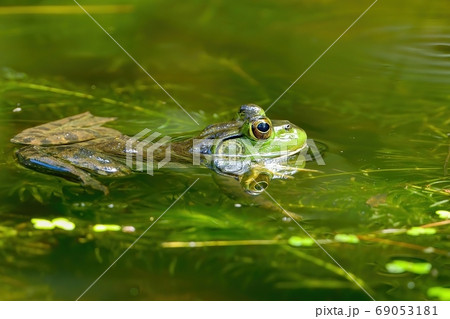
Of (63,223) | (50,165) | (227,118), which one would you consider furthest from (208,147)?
(63,223)

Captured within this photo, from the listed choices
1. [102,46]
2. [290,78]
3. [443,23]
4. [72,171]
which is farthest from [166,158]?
[443,23]

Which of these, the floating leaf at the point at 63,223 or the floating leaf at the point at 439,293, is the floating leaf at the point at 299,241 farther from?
the floating leaf at the point at 63,223

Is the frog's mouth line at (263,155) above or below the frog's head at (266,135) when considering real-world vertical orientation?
below

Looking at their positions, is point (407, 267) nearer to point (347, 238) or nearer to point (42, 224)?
point (347, 238)

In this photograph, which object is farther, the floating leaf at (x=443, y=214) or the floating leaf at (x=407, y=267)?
the floating leaf at (x=443, y=214)

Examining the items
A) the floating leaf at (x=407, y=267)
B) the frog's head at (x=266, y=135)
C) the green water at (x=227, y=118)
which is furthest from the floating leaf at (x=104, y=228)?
the floating leaf at (x=407, y=267)

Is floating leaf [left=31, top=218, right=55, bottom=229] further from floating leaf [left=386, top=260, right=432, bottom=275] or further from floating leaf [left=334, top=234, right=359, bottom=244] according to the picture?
floating leaf [left=386, top=260, right=432, bottom=275]

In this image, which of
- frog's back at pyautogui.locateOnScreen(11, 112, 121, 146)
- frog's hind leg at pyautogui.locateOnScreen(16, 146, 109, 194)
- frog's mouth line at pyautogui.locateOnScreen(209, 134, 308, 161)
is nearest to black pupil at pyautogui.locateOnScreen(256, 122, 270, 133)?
frog's mouth line at pyautogui.locateOnScreen(209, 134, 308, 161)
